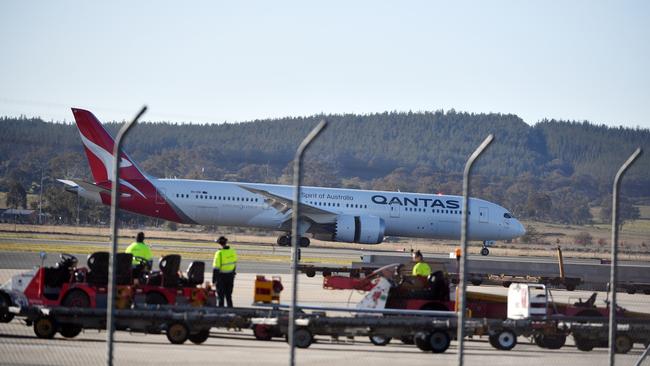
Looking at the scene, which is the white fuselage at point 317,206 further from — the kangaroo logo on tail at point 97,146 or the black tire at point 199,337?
the black tire at point 199,337

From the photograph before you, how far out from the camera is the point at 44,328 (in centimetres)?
1883

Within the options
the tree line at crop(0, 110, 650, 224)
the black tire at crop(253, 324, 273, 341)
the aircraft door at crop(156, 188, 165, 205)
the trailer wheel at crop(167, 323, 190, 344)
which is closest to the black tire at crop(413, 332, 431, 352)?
the black tire at crop(253, 324, 273, 341)

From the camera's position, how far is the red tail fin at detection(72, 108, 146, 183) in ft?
154

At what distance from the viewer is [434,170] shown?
7249 inches

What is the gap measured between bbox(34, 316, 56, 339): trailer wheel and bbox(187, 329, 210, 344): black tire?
92.1 inches

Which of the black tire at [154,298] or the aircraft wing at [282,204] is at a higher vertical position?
the aircraft wing at [282,204]

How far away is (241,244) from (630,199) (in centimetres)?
7124

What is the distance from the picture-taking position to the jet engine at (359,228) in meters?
50.3

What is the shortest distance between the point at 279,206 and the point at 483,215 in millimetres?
10157

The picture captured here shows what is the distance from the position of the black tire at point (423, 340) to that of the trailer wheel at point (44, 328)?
20.6 feet

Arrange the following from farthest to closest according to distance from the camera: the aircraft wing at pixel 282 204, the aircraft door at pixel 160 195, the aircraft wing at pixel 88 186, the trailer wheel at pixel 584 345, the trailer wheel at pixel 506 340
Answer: the aircraft wing at pixel 282 204
the aircraft door at pixel 160 195
the aircraft wing at pixel 88 186
the trailer wheel at pixel 584 345
the trailer wheel at pixel 506 340

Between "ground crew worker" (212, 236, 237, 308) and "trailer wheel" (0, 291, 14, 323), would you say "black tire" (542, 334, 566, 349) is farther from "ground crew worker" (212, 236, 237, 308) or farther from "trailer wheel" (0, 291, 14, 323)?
"trailer wheel" (0, 291, 14, 323)

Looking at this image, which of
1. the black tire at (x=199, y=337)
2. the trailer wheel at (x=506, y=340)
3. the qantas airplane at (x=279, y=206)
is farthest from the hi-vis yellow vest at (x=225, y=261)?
the qantas airplane at (x=279, y=206)

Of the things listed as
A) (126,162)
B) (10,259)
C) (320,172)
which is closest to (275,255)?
(126,162)
